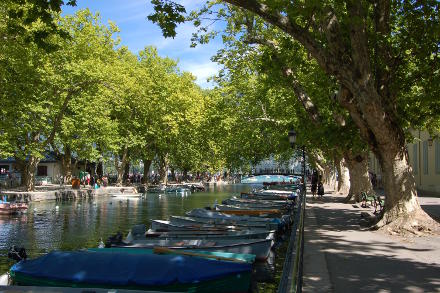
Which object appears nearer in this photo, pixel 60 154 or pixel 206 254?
pixel 206 254

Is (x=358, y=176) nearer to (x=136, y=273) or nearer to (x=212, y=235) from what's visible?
(x=212, y=235)

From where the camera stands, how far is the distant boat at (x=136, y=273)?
7.11 meters

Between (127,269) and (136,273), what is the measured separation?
8.0 inches

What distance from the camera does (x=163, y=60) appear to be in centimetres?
5809

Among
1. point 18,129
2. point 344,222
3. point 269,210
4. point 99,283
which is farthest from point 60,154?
point 99,283

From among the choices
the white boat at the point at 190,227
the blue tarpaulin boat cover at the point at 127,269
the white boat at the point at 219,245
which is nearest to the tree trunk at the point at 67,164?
the white boat at the point at 190,227

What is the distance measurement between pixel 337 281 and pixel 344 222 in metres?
9.34

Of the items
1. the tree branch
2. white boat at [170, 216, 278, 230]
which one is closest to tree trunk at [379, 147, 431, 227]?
the tree branch

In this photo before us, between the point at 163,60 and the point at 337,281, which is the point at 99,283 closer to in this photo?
the point at 337,281

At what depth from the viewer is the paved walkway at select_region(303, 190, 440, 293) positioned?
8.21 metres

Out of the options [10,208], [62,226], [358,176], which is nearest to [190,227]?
[62,226]

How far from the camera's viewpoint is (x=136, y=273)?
725 centimetres

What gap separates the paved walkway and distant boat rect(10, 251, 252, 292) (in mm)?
1488

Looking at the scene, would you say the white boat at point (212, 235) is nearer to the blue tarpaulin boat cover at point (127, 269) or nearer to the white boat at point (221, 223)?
the white boat at point (221, 223)
